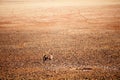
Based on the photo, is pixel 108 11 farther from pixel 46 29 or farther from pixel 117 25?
pixel 46 29

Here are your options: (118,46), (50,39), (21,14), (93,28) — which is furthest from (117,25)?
(21,14)

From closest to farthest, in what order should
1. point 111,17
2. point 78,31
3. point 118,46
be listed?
point 118,46, point 78,31, point 111,17

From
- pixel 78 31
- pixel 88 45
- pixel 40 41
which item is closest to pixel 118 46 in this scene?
pixel 88 45

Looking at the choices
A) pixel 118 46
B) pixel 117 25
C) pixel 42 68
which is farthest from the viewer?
pixel 117 25

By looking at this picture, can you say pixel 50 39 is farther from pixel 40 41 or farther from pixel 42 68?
pixel 42 68

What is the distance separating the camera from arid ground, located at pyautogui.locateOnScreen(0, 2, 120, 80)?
3.99 meters

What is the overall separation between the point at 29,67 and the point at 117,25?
13.0 feet

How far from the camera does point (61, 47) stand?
523 centimetres

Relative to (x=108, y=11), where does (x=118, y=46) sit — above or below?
below

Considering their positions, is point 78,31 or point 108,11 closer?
point 78,31

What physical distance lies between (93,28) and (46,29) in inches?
60.3

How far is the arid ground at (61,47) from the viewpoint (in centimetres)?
Result: 399

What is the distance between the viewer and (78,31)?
21.3 ft

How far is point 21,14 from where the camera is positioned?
928 cm
